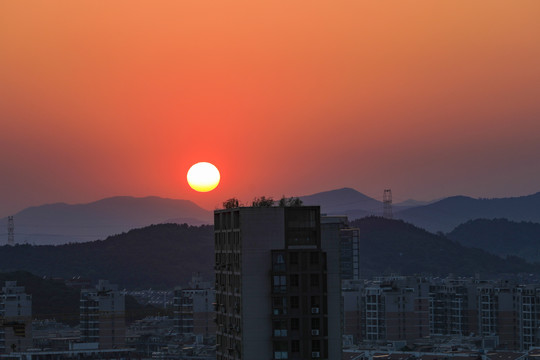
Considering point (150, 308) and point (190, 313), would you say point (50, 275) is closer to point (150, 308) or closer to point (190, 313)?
point (150, 308)

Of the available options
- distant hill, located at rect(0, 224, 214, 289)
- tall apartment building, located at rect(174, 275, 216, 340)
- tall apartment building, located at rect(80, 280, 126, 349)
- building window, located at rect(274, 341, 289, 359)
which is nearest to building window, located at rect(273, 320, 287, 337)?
building window, located at rect(274, 341, 289, 359)

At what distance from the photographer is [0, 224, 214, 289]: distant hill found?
5901 inches

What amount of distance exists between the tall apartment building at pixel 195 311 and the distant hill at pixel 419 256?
3451 inches

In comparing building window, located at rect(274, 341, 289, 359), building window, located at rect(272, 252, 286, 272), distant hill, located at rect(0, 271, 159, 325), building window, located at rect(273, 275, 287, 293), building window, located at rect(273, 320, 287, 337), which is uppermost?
building window, located at rect(272, 252, 286, 272)

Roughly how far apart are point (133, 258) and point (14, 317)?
287 ft

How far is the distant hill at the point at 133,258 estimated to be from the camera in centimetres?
14988

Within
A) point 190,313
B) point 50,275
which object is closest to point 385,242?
point 50,275

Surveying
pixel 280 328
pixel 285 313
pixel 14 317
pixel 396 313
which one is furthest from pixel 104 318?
pixel 285 313

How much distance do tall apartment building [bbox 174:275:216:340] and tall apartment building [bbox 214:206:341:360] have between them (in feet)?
160

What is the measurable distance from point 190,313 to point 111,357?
18989mm

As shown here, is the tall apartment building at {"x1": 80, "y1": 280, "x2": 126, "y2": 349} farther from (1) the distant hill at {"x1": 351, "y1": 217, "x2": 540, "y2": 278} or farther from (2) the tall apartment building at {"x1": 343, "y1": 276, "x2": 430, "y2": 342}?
(1) the distant hill at {"x1": 351, "y1": 217, "x2": 540, "y2": 278}

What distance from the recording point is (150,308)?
112875 mm

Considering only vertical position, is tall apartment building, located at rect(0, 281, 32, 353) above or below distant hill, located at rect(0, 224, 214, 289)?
below

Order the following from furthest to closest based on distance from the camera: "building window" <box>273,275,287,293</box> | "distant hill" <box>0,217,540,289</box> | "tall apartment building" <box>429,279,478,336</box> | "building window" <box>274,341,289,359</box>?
1. "distant hill" <box>0,217,540,289</box>
2. "tall apartment building" <box>429,279,478,336</box>
3. "building window" <box>273,275,287,293</box>
4. "building window" <box>274,341,289,359</box>
